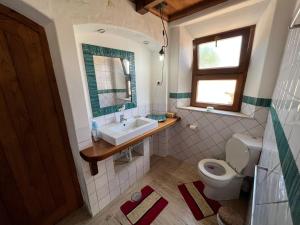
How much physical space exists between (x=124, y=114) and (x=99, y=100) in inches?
17.9

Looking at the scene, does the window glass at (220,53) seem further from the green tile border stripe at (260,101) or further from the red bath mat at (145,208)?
the red bath mat at (145,208)

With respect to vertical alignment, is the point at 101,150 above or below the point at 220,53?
below

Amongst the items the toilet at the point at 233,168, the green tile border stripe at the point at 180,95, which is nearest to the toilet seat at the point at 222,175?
the toilet at the point at 233,168

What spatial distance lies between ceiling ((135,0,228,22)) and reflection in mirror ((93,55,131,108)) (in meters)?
0.67

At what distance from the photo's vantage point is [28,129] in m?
1.14

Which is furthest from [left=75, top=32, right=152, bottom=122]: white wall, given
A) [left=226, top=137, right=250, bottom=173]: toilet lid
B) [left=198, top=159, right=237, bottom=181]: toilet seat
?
[left=226, top=137, right=250, bottom=173]: toilet lid

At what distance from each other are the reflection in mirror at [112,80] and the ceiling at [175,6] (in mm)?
674

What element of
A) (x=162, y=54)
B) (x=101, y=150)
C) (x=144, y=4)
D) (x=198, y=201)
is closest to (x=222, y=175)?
(x=198, y=201)

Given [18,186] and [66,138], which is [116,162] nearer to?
[66,138]

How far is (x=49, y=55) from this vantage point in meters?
1.18

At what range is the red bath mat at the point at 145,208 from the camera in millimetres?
1477

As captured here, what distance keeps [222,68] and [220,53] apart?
23 cm

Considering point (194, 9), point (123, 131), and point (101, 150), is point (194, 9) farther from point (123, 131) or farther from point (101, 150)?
point (101, 150)

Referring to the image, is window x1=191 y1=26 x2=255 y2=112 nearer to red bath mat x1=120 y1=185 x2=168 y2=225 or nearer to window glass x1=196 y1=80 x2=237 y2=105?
window glass x1=196 y1=80 x2=237 y2=105
